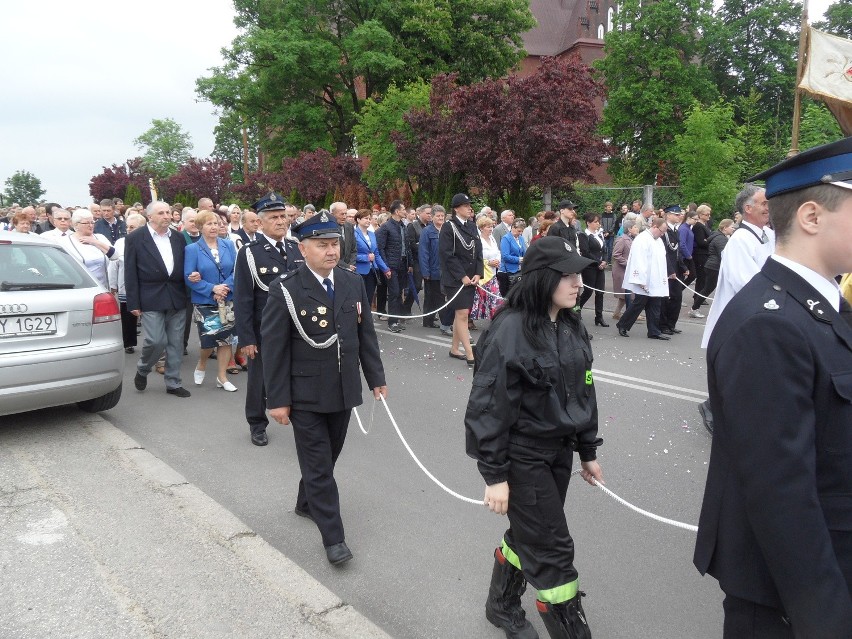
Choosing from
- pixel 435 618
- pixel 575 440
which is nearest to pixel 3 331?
pixel 435 618

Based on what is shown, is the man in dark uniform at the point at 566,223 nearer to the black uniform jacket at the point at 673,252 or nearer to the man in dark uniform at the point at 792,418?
the black uniform jacket at the point at 673,252

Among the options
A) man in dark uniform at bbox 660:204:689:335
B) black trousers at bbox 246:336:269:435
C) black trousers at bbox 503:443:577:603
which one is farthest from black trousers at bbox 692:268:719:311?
black trousers at bbox 503:443:577:603

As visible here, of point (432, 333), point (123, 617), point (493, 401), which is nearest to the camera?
point (493, 401)

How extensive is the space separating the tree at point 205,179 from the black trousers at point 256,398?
43174 millimetres

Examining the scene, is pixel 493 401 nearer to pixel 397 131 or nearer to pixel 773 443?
pixel 773 443

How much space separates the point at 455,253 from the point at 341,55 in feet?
97.9

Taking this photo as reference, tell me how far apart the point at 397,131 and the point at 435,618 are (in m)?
23.6

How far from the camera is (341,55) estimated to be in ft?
117

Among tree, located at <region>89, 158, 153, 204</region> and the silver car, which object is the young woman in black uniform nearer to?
the silver car

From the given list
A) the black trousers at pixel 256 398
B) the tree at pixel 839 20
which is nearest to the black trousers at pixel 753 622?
the black trousers at pixel 256 398

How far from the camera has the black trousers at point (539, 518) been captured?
2.70 meters

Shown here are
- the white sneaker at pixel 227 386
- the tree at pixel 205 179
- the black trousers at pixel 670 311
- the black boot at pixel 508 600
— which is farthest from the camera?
the tree at pixel 205 179

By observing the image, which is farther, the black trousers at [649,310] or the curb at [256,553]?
the black trousers at [649,310]

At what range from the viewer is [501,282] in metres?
11.9
